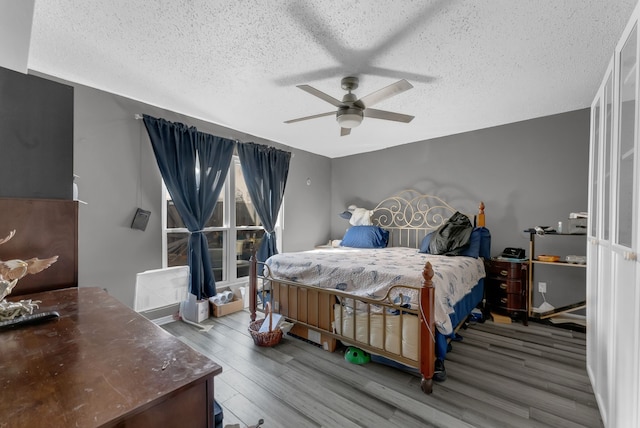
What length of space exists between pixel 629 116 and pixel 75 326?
2425 millimetres

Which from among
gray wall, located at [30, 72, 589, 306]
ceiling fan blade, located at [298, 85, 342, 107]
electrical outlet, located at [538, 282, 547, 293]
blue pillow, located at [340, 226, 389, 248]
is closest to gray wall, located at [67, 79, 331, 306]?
gray wall, located at [30, 72, 589, 306]

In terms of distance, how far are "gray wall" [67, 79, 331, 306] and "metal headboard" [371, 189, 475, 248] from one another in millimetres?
3117

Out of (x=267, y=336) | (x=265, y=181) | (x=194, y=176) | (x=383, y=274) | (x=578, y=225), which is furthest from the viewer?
(x=265, y=181)

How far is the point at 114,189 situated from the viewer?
2779 mm

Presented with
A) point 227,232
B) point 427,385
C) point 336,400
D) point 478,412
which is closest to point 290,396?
point 336,400

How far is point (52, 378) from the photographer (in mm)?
696

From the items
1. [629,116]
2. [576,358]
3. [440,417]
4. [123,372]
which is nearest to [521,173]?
[576,358]

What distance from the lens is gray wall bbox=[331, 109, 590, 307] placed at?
3129 mm

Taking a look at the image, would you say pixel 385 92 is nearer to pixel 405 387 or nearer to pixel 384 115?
pixel 384 115

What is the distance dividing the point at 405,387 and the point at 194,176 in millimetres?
2923

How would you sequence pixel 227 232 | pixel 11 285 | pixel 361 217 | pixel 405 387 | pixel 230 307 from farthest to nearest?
pixel 361 217, pixel 227 232, pixel 230 307, pixel 405 387, pixel 11 285

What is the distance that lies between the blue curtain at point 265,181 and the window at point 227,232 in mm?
Answer: 158

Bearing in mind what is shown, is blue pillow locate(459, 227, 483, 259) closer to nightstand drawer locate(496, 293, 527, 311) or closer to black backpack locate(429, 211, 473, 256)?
black backpack locate(429, 211, 473, 256)

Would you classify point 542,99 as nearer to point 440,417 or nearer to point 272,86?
point 272,86
